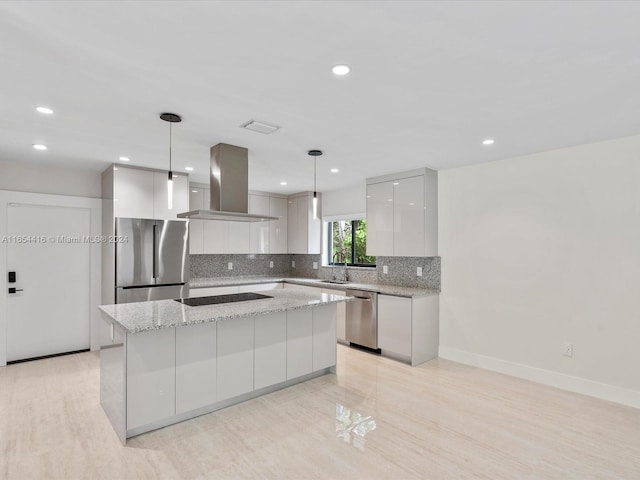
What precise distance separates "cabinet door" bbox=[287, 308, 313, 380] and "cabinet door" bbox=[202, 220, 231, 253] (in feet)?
8.45

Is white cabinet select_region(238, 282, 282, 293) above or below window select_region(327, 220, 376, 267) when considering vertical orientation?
below

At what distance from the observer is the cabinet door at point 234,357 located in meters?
3.05

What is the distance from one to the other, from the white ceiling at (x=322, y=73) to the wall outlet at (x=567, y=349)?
201 cm

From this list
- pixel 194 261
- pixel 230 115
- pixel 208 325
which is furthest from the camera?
pixel 194 261

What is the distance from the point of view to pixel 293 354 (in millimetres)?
3570

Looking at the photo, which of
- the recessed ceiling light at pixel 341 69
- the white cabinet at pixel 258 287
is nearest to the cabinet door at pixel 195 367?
the recessed ceiling light at pixel 341 69

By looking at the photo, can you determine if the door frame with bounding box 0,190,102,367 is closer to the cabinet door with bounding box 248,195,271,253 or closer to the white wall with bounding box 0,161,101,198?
the white wall with bounding box 0,161,101,198

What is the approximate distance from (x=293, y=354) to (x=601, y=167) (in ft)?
11.5

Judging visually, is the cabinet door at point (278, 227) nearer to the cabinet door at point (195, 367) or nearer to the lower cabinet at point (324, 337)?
the lower cabinet at point (324, 337)

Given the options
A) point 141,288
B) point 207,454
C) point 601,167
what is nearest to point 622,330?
point 601,167

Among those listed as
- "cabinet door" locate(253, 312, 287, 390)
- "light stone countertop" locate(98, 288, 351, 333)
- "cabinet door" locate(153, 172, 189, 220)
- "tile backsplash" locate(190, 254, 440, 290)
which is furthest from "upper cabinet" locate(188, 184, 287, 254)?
"cabinet door" locate(253, 312, 287, 390)

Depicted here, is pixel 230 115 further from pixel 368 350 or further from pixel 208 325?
pixel 368 350

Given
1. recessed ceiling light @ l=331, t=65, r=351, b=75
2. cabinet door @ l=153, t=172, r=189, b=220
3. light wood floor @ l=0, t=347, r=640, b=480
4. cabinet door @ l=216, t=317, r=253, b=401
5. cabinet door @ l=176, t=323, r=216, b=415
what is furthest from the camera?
cabinet door @ l=153, t=172, r=189, b=220

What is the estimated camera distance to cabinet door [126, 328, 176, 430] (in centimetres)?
260
